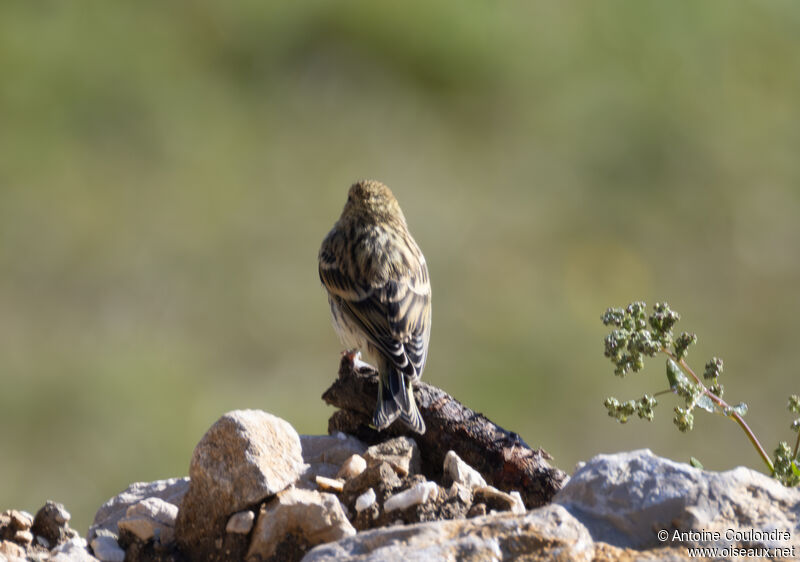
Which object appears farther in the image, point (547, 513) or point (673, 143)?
point (673, 143)

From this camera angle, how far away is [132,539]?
11.0 ft

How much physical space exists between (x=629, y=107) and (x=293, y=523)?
11037 mm

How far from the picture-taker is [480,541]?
7.46ft

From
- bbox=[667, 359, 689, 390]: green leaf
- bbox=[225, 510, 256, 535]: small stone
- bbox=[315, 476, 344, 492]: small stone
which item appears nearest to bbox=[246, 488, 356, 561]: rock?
bbox=[225, 510, 256, 535]: small stone

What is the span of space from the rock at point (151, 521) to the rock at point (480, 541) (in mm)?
1128

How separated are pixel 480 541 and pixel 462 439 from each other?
4.96 ft

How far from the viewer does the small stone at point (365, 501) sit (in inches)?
125

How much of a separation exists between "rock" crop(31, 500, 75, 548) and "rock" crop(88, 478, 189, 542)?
0.09 metres

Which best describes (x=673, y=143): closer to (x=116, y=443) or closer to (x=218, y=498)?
(x=116, y=443)

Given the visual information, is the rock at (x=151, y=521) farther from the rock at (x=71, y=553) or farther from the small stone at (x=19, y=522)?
the small stone at (x=19, y=522)

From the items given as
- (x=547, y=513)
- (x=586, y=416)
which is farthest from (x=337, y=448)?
(x=586, y=416)

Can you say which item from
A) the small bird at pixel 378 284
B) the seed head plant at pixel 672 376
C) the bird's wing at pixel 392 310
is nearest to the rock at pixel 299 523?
the seed head plant at pixel 672 376

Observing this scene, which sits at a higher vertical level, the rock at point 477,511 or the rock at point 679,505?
the rock at point 477,511

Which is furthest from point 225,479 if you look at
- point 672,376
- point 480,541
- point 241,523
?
point 672,376
